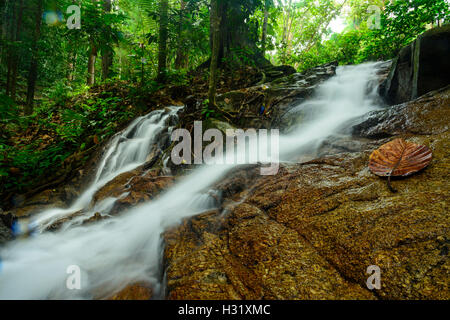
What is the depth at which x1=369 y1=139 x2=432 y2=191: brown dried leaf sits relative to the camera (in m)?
1.91

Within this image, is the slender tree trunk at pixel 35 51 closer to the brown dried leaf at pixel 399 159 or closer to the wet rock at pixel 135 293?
the wet rock at pixel 135 293

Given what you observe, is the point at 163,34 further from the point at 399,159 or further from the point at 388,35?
the point at 388,35

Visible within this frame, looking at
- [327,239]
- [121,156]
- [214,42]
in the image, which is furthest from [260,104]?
[327,239]

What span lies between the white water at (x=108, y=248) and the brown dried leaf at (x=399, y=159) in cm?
158

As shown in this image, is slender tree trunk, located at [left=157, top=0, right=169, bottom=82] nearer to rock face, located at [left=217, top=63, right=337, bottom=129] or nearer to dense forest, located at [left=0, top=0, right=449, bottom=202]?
dense forest, located at [left=0, top=0, right=449, bottom=202]

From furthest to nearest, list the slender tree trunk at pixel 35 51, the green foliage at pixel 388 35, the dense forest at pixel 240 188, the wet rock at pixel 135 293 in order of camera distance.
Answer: the slender tree trunk at pixel 35 51, the green foliage at pixel 388 35, the wet rock at pixel 135 293, the dense forest at pixel 240 188

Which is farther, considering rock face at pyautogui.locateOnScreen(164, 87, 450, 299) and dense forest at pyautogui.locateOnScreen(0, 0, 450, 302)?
dense forest at pyautogui.locateOnScreen(0, 0, 450, 302)

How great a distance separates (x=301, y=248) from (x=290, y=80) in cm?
742

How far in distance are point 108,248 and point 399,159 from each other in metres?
3.31

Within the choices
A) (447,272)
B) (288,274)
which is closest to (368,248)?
(447,272)

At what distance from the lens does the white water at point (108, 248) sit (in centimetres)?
198

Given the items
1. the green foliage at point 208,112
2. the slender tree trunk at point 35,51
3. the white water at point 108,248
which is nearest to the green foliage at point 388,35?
Answer: the white water at point 108,248
